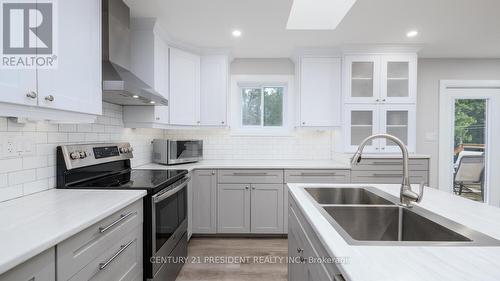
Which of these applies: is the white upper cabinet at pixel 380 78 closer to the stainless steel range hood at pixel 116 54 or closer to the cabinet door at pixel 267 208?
the cabinet door at pixel 267 208

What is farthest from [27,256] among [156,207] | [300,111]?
[300,111]

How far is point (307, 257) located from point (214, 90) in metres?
2.46

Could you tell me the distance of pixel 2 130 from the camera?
1.31 meters

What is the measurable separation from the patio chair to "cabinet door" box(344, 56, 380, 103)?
181 cm

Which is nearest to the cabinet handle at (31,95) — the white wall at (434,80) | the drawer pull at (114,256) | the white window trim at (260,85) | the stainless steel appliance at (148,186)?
the stainless steel appliance at (148,186)

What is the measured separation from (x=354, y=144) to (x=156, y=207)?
8.14 ft

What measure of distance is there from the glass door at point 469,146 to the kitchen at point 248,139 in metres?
0.02

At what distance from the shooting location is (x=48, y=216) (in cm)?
109

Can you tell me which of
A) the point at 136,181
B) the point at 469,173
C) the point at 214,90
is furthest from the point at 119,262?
the point at 469,173

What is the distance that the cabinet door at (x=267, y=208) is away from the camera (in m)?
2.92

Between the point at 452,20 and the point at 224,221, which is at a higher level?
the point at 452,20

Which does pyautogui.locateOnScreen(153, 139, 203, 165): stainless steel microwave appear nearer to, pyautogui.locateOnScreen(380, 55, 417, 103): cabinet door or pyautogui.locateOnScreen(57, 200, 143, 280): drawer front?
pyautogui.locateOnScreen(57, 200, 143, 280): drawer front

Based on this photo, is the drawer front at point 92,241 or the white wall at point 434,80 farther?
the white wall at point 434,80

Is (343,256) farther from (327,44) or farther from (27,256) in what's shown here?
(327,44)
